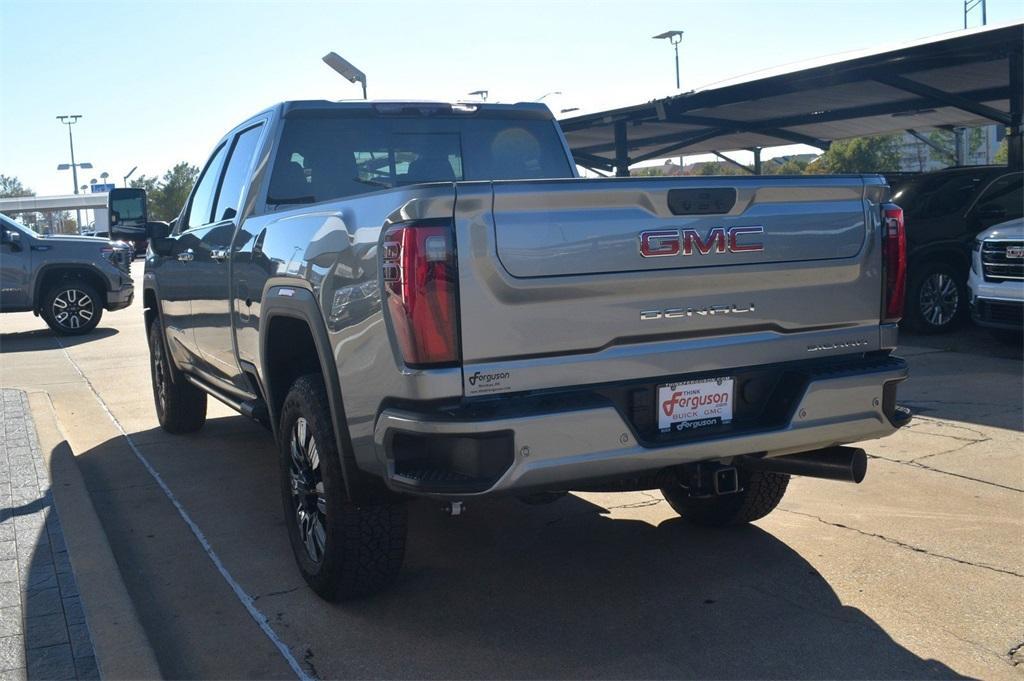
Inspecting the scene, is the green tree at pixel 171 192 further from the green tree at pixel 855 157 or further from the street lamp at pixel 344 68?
the street lamp at pixel 344 68

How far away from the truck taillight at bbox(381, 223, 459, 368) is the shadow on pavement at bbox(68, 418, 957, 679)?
114cm

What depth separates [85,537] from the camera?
4.98 metres

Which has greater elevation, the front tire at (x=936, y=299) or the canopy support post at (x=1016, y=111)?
the canopy support post at (x=1016, y=111)

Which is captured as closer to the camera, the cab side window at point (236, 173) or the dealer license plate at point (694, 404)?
the dealer license plate at point (694, 404)

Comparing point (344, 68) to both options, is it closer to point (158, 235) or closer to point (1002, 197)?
point (1002, 197)

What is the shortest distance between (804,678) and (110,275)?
14425 mm

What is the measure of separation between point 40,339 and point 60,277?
0.96 meters

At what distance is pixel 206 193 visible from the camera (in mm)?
6820

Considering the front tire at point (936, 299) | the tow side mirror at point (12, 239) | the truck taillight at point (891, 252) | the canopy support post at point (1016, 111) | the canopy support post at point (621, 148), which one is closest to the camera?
the truck taillight at point (891, 252)

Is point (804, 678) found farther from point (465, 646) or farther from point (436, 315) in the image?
point (436, 315)

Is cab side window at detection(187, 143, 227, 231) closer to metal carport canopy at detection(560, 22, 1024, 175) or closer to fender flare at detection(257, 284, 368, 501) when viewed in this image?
fender flare at detection(257, 284, 368, 501)

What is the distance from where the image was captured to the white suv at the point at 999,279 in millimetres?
9773

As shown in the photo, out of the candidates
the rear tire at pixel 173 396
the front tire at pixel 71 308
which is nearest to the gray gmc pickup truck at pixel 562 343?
the rear tire at pixel 173 396

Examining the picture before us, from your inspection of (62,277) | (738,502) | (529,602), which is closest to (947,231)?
(738,502)
